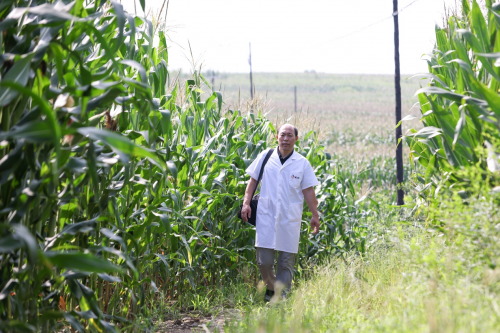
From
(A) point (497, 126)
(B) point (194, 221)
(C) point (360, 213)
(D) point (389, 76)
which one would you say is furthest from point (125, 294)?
(D) point (389, 76)

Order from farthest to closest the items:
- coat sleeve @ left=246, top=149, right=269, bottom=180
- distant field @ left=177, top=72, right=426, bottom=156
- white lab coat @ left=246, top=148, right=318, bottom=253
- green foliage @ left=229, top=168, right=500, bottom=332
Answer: distant field @ left=177, top=72, right=426, bottom=156 < coat sleeve @ left=246, top=149, right=269, bottom=180 < white lab coat @ left=246, top=148, right=318, bottom=253 < green foliage @ left=229, top=168, right=500, bottom=332

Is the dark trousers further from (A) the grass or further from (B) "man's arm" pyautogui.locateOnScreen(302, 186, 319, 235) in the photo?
(A) the grass

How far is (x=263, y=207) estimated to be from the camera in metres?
5.23

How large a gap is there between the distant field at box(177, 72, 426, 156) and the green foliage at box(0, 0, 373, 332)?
912 inches

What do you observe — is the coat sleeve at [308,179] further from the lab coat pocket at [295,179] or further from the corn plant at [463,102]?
the corn plant at [463,102]

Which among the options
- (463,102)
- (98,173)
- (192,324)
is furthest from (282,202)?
(98,173)

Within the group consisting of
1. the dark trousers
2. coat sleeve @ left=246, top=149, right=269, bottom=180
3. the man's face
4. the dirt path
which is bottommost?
the dirt path

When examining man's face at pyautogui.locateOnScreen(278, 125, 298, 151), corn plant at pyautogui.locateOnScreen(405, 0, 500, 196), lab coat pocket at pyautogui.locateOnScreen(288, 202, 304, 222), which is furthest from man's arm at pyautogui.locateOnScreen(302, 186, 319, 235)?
corn plant at pyautogui.locateOnScreen(405, 0, 500, 196)

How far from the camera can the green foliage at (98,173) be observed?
2.22 m

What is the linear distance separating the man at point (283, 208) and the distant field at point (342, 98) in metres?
22.8

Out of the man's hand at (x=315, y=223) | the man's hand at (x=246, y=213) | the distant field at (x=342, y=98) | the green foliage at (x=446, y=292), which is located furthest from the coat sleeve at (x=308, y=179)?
the distant field at (x=342, y=98)

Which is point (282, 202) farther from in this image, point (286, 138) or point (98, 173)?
point (98, 173)

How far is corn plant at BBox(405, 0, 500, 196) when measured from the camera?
11.1 feet

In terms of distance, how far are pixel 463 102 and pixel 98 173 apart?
259 cm
